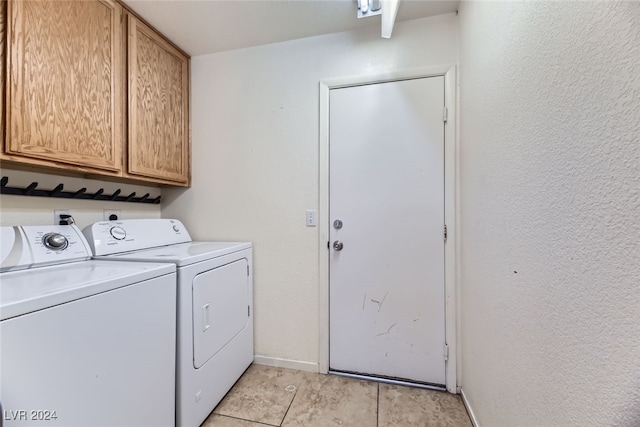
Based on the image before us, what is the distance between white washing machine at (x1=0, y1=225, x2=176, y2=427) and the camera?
0.68 m

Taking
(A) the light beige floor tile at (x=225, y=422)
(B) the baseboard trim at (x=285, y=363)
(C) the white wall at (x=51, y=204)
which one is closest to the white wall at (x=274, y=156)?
(B) the baseboard trim at (x=285, y=363)

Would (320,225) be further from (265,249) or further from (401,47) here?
(401,47)

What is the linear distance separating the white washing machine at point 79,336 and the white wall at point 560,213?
1.40 m

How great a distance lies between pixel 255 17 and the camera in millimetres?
1640

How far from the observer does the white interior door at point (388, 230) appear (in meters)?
1.65

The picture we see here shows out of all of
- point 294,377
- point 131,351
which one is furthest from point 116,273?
point 294,377

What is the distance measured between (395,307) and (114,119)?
2.15 m

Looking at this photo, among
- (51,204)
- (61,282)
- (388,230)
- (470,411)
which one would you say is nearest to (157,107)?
(51,204)

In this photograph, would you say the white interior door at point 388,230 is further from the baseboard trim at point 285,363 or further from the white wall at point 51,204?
the white wall at point 51,204

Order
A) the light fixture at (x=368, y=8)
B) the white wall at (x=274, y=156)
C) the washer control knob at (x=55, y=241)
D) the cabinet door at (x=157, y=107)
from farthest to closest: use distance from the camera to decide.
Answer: the white wall at (x=274, y=156)
the cabinet door at (x=157, y=107)
the light fixture at (x=368, y=8)
the washer control knob at (x=55, y=241)

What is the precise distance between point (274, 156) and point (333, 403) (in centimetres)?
171

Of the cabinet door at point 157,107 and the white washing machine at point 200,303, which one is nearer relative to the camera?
the white washing machine at point 200,303

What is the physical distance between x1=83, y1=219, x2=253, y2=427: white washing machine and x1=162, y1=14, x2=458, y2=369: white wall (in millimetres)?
200

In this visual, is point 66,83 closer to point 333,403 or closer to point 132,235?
point 132,235
